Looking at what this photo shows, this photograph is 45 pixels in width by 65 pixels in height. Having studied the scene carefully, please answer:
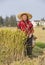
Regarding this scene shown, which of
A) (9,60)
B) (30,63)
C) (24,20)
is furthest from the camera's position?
(24,20)

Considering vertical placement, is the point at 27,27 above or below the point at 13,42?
above

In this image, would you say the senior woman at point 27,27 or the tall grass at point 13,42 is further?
the senior woman at point 27,27

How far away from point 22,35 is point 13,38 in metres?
0.35

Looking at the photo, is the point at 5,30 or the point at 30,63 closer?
the point at 30,63

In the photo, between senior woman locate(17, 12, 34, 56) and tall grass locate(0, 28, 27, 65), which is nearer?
tall grass locate(0, 28, 27, 65)

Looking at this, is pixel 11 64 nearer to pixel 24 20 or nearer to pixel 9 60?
pixel 9 60

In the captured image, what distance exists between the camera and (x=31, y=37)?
11.0 meters

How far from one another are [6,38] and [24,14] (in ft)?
5.19

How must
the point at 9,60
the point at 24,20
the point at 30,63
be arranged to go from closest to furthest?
the point at 30,63 < the point at 9,60 < the point at 24,20

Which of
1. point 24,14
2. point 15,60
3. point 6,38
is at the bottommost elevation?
point 15,60

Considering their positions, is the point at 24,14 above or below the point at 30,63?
above

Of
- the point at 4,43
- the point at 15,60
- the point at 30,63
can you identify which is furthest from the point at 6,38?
the point at 30,63

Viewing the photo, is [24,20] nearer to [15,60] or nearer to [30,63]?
[15,60]

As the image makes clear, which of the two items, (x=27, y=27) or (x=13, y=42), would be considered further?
(x=27, y=27)
